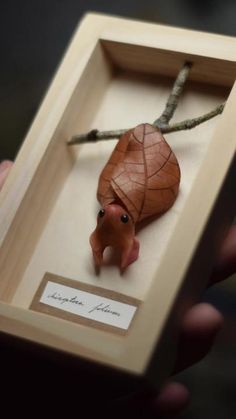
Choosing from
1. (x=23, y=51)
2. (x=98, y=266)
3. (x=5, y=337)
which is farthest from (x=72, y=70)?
(x=23, y=51)

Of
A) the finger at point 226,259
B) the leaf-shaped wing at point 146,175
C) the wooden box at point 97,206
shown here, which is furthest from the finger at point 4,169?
the finger at point 226,259

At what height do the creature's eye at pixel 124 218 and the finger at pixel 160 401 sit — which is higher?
the creature's eye at pixel 124 218

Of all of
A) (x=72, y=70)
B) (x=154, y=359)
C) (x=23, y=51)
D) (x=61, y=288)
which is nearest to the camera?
(x=154, y=359)

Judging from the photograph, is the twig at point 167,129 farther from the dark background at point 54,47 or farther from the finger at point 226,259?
the dark background at point 54,47

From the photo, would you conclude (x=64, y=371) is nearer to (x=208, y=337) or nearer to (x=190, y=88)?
(x=208, y=337)

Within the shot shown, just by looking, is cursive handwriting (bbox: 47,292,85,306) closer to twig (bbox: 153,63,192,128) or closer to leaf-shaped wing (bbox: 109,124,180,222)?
leaf-shaped wing (bbox: 109,124,180,222)

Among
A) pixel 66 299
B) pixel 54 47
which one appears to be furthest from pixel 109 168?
pixel 54 47

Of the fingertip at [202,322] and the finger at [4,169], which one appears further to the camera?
the finger at [4,169]

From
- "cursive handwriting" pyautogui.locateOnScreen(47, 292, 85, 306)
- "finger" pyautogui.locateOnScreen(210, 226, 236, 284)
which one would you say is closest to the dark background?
"finger" pyautogui.locateOnScreen(210, 226, 236, 284)
